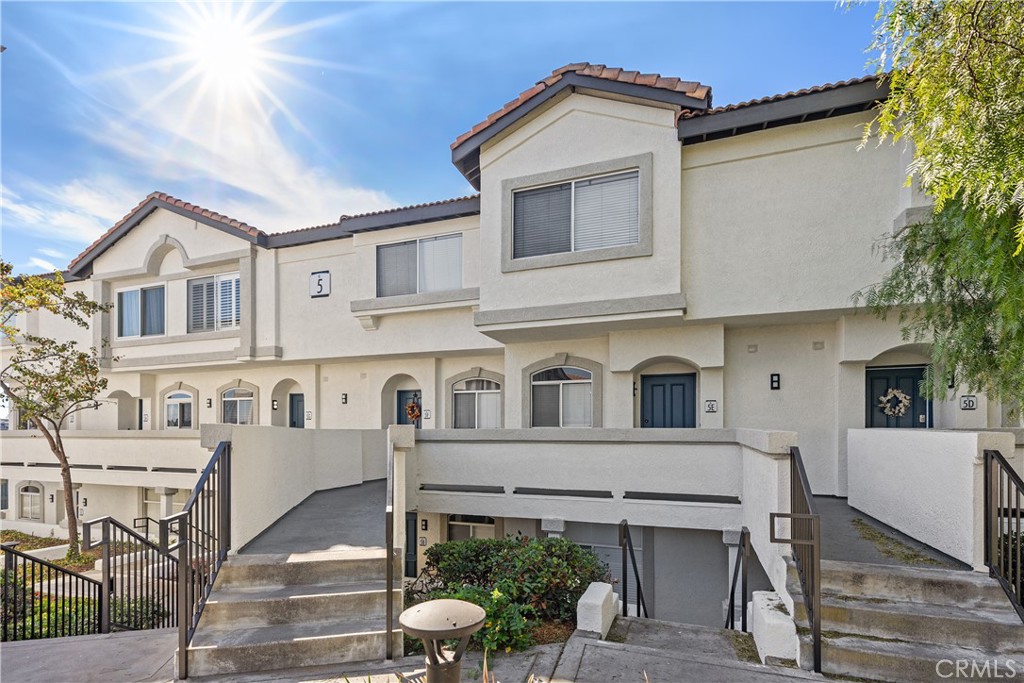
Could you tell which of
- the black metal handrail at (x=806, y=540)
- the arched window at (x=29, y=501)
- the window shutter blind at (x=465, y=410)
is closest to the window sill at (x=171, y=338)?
the arched window at (x=29, y=501)

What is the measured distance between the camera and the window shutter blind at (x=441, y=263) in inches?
477

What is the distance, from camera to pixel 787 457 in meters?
5.47

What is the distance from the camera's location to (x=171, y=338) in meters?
15.4

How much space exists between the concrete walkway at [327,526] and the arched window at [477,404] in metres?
3.68

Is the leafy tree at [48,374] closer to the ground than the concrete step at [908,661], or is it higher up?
higher up

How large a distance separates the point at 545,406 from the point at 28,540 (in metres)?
17.8

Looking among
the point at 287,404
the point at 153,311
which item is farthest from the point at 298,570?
the point at 153,311

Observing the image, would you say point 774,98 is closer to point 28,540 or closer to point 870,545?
point 870,545

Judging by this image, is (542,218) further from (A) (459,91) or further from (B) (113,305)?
(B) (113,305)

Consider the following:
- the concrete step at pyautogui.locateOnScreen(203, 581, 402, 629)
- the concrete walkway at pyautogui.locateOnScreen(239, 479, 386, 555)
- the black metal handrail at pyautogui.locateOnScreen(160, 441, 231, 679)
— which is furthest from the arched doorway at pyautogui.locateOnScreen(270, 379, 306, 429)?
the concrete step at pyautogui.locateOnScreen(203, 581, 402, 629)

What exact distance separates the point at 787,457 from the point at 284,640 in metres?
5.52

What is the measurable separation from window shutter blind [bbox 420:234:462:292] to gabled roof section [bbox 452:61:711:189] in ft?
6.07

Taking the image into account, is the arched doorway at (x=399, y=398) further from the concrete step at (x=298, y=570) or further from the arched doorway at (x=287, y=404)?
Answer: the concrete step at (x=298, y=570)

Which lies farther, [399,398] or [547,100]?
[399,398]
